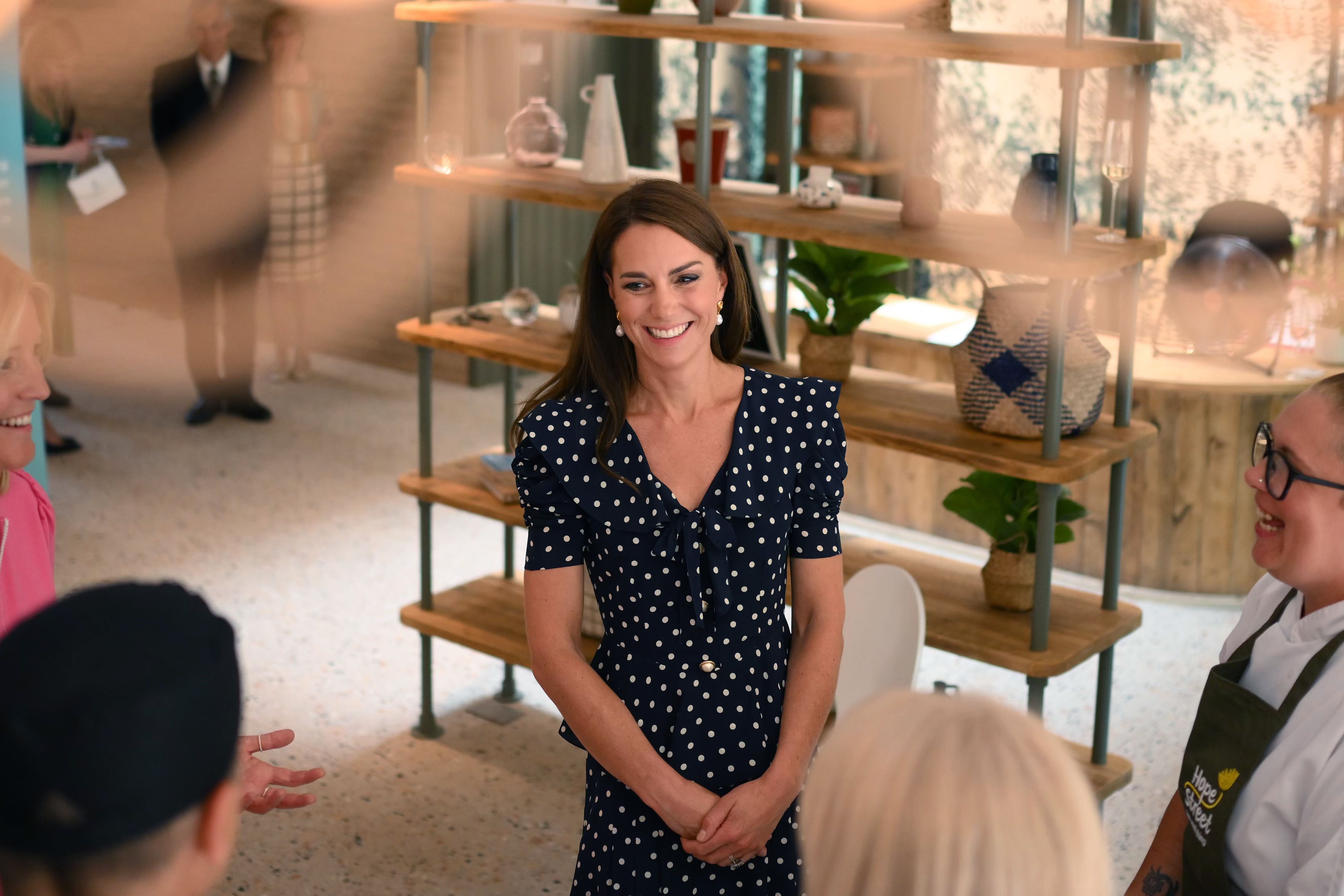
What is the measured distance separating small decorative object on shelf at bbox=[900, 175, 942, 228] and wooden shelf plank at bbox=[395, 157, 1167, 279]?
0.02m

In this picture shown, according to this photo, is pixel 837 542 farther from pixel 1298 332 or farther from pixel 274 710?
pixel 1298 332

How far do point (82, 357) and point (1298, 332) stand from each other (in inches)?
239

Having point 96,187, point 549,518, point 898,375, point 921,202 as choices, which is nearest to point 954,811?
point 549,518

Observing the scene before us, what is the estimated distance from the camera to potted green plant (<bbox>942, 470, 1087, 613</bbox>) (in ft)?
11.2

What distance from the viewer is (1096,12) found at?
18.2 ft

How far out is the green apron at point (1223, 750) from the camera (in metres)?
1.92

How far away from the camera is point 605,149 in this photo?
380 centimetres

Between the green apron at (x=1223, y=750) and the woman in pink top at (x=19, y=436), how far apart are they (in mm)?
1658

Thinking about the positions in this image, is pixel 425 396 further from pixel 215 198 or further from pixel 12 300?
pixel 215 198

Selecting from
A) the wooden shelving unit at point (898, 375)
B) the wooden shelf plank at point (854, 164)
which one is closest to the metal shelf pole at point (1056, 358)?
the wooden shelving unit at point (898, 375)

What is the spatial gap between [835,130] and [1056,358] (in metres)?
3.32

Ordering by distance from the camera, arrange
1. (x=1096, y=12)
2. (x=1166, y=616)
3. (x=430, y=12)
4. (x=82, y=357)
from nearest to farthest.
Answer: (x=430, y=12)
(x=1166, y=616)
(x=1096, y=12)
(x=82, y=357)

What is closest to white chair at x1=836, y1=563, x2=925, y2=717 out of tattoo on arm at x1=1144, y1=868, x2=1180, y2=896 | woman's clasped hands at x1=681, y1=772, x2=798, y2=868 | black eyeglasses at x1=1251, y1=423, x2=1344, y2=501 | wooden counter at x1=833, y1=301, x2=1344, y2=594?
woman's clasped hands at x1=681, y1=772, x2=798, y2=868

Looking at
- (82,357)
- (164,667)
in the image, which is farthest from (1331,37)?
(82,357)
